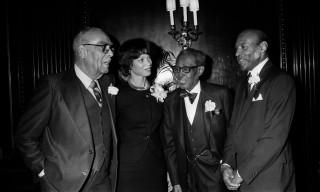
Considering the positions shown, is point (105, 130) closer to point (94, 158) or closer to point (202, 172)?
point (94, 158)

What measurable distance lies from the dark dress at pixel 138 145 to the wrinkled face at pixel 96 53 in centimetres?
55

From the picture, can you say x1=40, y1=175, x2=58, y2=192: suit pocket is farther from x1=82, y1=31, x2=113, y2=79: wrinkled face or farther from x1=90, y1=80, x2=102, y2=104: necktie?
x1=82, y1=31, x2=113, y2=79: wrinkled face

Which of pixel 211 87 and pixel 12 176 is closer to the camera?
pixel 211 87

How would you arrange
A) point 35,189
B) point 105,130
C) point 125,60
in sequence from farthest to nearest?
point 35,189 → point 125,60 → point 105,130

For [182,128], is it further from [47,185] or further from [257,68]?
[47,185]

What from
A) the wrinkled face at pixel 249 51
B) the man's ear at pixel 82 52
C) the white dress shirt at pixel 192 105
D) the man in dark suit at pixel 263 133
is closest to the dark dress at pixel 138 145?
the white dress shirt at pixel 192 105

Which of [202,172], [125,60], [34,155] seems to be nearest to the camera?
[34,155]

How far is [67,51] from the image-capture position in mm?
5109

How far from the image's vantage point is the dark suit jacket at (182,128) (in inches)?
127

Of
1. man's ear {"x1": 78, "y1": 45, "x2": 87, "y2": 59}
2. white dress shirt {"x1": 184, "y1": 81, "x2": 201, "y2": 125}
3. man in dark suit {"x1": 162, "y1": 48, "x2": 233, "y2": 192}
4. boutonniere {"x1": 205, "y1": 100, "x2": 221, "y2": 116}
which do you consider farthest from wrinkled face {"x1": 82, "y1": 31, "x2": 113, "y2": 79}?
boutonniere {"x1": 205, "y1": 100, "x2": 221, "y2": 116}

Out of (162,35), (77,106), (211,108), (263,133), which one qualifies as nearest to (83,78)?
(77,106)

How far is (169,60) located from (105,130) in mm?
2453

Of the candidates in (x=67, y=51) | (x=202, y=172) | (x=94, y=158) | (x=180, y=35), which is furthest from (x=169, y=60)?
(x=94, y=158)

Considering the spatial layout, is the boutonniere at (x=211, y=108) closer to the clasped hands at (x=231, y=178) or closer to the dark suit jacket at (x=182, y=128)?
the dark suit jacket at (x=182, y=128)
